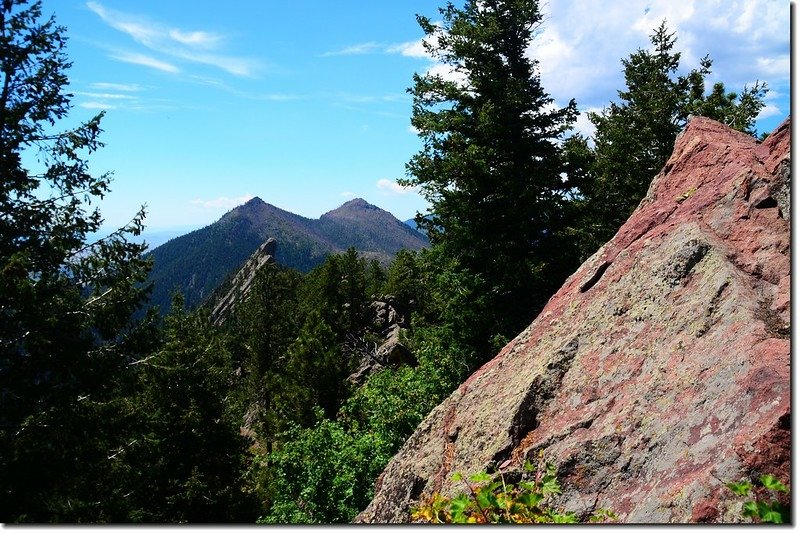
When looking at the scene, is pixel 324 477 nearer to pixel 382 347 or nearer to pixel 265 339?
pixel 382 347

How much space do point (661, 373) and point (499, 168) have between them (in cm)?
1167

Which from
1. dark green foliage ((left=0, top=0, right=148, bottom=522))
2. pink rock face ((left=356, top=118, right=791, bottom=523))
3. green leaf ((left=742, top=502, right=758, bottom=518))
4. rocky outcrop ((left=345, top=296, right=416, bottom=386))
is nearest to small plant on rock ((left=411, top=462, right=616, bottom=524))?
pink rock face ((left=356, top=118, right=791, bottom=523))

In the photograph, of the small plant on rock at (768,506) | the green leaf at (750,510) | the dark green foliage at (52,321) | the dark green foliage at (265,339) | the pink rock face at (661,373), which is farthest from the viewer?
the dark green foliage at (265,339)

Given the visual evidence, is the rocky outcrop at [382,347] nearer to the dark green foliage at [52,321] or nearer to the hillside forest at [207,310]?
the hillside forest at [207,310]

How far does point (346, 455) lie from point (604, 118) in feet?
85.2

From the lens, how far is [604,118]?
30.3 meters

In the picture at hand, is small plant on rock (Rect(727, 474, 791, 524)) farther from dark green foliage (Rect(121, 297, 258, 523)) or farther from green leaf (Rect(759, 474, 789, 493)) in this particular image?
dark green foliage (Rect(121, 297, 258, 523))

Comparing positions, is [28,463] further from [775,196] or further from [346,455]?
[775,196]

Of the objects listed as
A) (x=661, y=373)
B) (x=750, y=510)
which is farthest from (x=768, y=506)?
(x=661, y=373)

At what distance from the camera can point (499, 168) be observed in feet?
53.7

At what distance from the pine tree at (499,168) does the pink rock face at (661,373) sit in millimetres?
6639

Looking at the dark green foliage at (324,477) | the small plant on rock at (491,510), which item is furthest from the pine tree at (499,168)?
the small plant on rock at (491,510)

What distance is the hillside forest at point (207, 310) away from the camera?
10.1m

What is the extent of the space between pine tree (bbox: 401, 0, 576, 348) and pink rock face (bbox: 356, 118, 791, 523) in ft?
21.8
